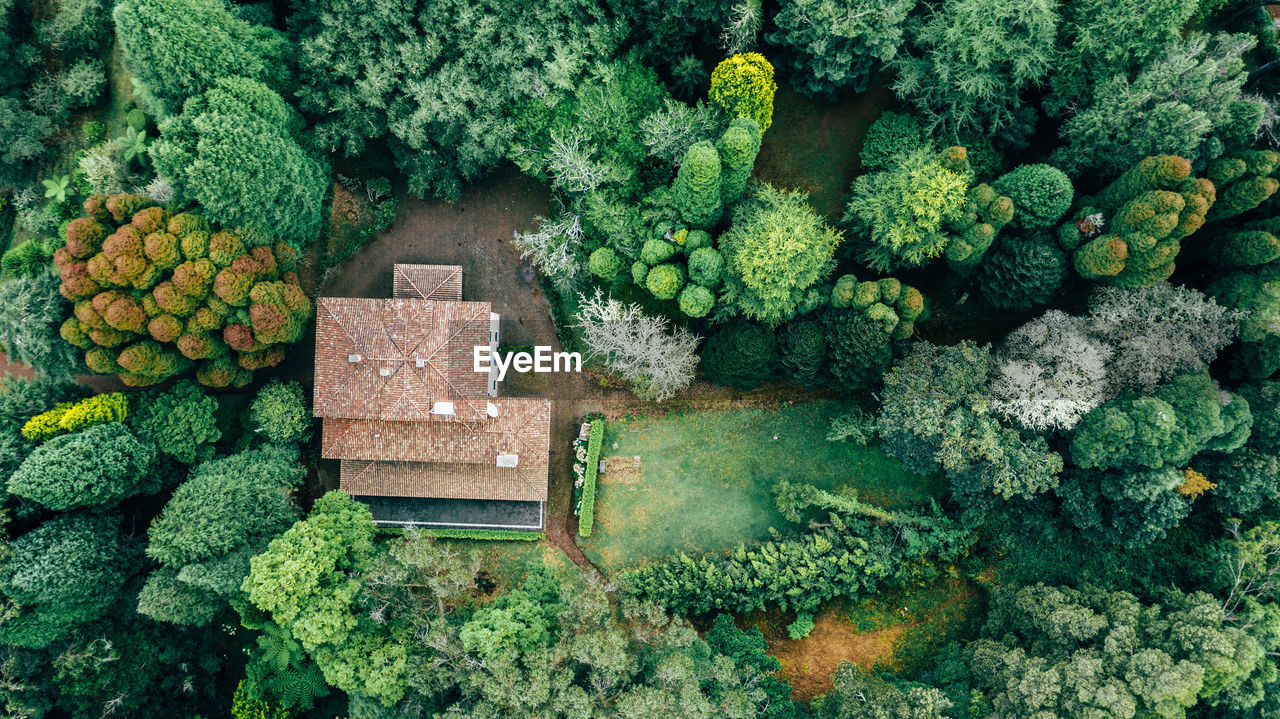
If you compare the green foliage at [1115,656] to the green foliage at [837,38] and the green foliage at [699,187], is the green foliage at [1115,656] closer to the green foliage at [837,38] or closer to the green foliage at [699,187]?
the green foliage at [699,187]

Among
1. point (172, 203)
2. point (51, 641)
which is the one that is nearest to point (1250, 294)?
point (172, 203)

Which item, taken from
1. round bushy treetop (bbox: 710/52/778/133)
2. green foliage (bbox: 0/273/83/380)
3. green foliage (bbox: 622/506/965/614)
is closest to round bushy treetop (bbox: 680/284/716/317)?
round bushy treetop (bbox: 710/52/778/133)

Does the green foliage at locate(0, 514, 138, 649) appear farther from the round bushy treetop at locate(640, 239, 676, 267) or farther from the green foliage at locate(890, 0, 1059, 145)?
Result: the green foliage at locate(890, 0, 1059, 145)

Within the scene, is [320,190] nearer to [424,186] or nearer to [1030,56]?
[424,186]

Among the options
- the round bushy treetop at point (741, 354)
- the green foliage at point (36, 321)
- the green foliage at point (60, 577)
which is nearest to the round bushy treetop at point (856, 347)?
the round bushy treetop at point (741, 354)

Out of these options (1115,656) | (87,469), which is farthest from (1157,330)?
(87,469)

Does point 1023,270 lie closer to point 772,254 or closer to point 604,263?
point 772,254
